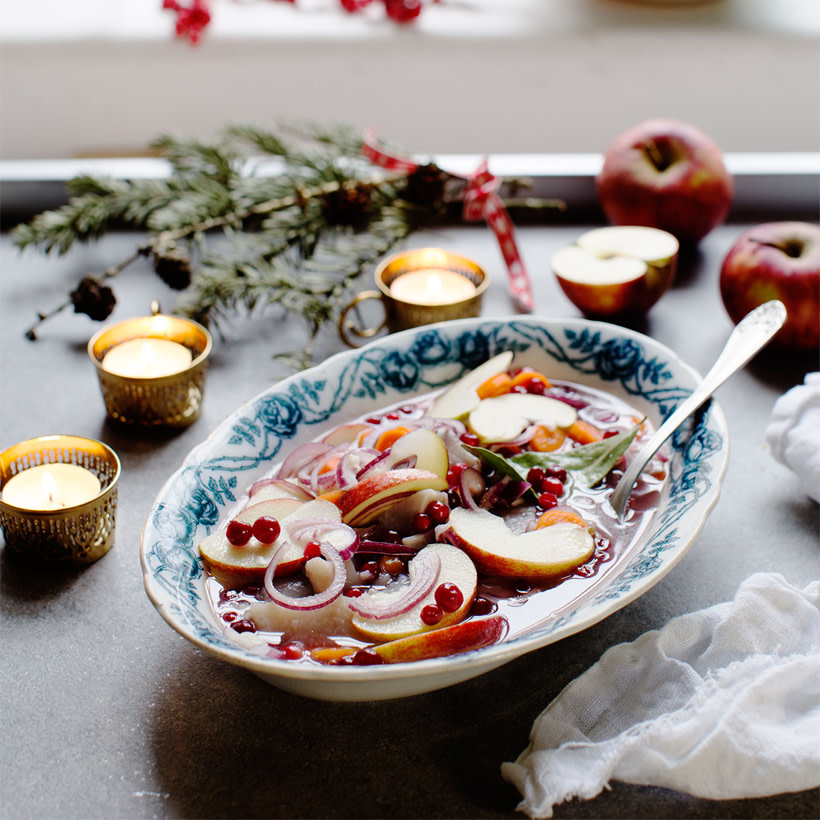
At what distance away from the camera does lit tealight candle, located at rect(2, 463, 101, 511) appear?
1.01 m

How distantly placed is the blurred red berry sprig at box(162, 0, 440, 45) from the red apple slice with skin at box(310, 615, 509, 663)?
2.35 metres

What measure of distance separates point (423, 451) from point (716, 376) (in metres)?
0.34

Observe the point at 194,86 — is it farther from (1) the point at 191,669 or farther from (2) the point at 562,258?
(1) the point at 191,669

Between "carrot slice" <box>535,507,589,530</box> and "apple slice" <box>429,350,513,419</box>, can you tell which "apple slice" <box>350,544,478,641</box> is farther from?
"apple slice" <box>429,350,513,419</box>

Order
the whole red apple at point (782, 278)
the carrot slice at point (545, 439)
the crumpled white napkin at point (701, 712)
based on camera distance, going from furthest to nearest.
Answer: the whole red apple at point (782, 278)
the carrot slice at point (545, 439)
the crumpled white napkin at point (701, 712)

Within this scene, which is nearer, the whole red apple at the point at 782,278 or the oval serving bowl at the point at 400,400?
the oval serving bowl at the point at 400,400

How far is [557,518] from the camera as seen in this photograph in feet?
3.07

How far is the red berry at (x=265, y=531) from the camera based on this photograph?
874 mm

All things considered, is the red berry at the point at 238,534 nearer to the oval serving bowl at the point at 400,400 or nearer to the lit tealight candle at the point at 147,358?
the oval serving bowl at the point at 400,400

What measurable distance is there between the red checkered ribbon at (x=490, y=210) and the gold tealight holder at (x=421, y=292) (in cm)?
12

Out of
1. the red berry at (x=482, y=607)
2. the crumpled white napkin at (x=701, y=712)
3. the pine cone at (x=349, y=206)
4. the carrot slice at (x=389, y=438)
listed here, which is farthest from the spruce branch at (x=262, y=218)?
the crumpled white napkin at (x=701, y=712)

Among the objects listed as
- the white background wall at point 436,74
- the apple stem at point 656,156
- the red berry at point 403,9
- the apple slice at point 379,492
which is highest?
the apple stem at point 656,156

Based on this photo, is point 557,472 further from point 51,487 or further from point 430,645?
point 51,487

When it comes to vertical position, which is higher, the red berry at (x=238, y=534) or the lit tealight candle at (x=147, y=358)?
the red berry at (x=238, y=534)
